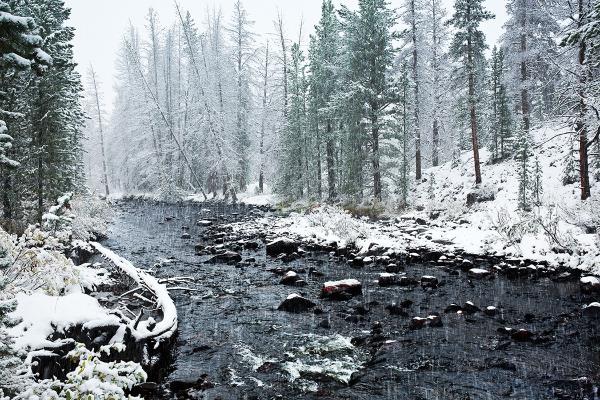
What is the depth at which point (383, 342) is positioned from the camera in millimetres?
7953

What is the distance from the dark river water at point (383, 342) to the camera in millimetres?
6340

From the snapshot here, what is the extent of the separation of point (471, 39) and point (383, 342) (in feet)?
69.7

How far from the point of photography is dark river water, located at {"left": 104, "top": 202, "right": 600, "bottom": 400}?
250 inches

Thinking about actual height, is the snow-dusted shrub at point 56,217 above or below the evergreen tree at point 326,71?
below

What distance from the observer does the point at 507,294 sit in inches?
420

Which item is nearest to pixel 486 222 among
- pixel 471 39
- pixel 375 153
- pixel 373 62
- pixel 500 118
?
pixel 375 153

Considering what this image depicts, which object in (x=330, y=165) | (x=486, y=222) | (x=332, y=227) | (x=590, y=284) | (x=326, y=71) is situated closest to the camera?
(x=590, y=284)

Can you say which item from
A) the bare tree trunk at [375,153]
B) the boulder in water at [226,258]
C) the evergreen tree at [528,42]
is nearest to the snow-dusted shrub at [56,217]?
the boulder in water at [226,258]

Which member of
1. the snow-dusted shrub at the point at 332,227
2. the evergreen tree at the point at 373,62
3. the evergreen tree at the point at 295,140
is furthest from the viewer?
the evergreen tree at the point at 295,140

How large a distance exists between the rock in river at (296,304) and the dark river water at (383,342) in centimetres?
23

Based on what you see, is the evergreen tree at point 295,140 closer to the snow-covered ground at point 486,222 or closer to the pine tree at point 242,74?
the snow-covered ground at point 486,222

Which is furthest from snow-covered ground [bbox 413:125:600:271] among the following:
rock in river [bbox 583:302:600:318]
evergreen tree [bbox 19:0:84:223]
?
evergreen tree [bbox 19:0:84:223]

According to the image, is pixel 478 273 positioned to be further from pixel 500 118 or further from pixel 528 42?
pixel 528 42

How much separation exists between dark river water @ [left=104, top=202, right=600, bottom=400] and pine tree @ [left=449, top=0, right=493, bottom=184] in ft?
42.4
